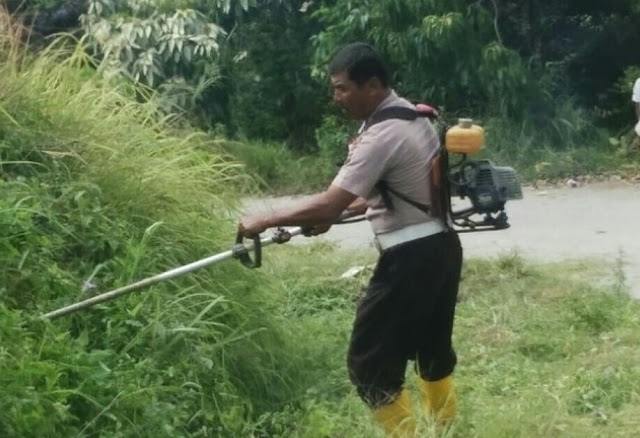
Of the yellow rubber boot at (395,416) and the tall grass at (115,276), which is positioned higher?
the tall grass at (115,276)

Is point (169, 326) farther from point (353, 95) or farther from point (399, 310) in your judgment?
point (353, 95)

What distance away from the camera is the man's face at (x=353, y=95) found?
188 inches

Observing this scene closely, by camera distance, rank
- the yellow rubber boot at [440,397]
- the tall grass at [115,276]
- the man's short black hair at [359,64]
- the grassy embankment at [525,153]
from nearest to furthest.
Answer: the tall grass at [115,276] → the man's short black hair at [359,64] → the yellow rubber boot at [440,397] → the grassy embankment at [525,153]

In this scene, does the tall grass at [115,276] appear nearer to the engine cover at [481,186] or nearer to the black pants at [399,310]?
the black pants at [399,310]

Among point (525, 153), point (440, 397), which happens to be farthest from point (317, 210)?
point (525, 153)

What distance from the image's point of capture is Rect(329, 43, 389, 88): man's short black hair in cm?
473

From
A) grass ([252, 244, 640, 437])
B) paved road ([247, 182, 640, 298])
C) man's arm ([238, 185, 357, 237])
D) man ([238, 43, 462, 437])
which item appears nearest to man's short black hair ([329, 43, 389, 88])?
man ([238, 43, 462, 437])

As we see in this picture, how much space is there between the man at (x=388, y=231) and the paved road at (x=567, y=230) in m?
3.27

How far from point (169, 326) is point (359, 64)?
135cm

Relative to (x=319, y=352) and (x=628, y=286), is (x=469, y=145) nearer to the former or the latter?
(x=319, y=352)

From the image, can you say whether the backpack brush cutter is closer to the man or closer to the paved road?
the man

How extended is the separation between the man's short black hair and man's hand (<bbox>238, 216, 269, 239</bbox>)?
628 millimetres

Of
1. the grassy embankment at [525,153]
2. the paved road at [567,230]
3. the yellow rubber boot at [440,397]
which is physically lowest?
the grassy embankment at [525,153]

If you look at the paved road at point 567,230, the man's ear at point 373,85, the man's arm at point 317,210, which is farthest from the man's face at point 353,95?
the paved road at point 567,230
